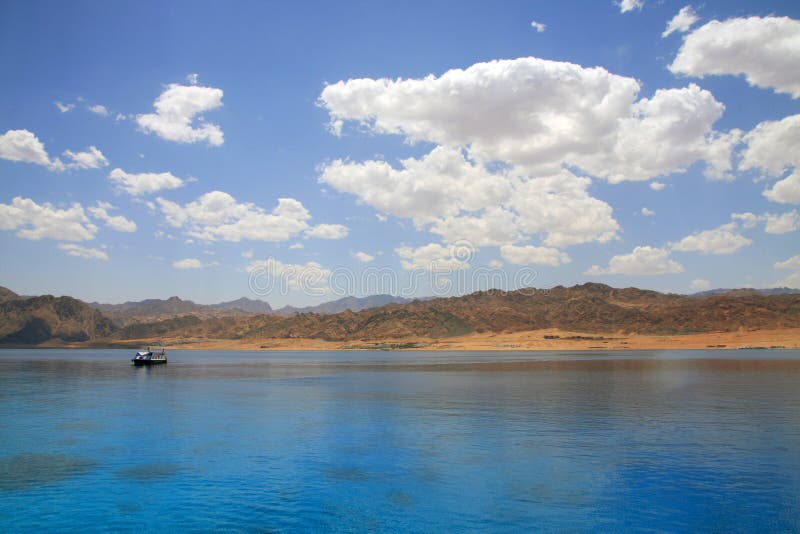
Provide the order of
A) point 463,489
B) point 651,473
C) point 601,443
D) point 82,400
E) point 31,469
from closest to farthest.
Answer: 1. point 463,489
2. point 651,473
3. point 31,469
4. point 601,443
5. point 82,400

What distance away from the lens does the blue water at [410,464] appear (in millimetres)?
26484

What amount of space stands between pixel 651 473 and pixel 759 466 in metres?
6.92

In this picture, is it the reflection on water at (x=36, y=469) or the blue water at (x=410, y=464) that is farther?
the reflection on water at (x=36, y=469)

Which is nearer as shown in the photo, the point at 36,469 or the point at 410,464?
the point at 36,469

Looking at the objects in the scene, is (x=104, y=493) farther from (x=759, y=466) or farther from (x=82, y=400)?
(x=82, y=400)

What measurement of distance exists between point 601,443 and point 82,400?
61840mm

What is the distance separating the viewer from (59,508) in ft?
92.2

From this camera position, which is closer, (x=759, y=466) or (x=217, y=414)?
(x=759, y=466)

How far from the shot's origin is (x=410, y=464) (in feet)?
118

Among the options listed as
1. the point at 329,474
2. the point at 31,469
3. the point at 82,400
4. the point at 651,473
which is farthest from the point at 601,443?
the point at 82,400

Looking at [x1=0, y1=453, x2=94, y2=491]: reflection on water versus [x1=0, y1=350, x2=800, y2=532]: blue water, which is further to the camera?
[x1=0, y1=453, x2=94, y2=491]: reflection on water

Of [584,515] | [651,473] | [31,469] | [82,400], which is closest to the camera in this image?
[584,515]

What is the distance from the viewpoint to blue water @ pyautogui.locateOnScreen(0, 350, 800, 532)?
86.9 feet

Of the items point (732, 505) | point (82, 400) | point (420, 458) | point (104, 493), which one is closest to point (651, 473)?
point (732, 505)
